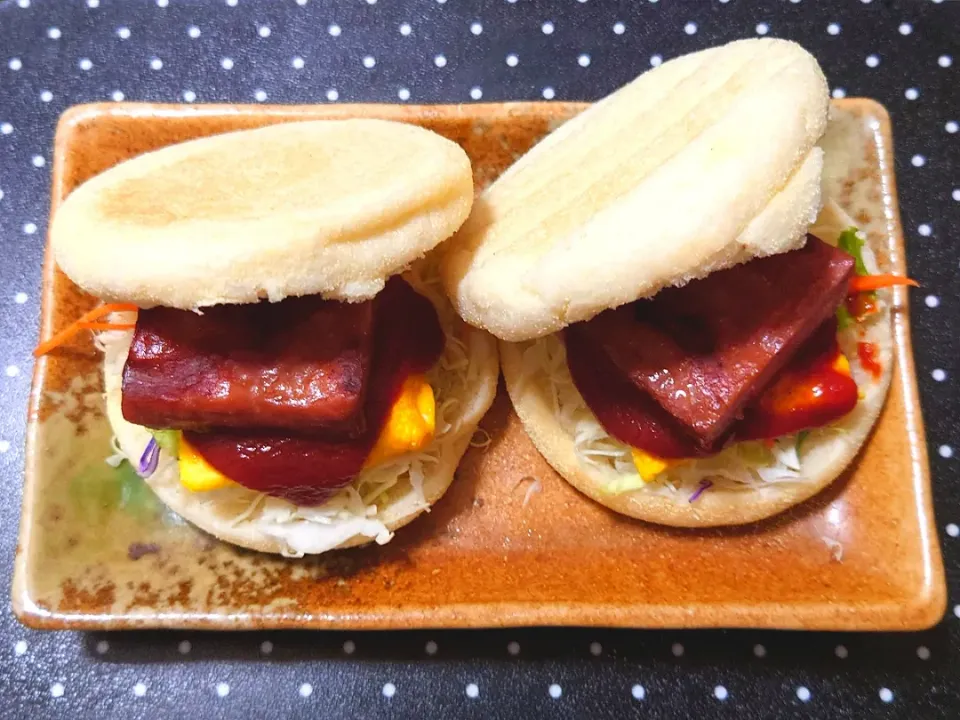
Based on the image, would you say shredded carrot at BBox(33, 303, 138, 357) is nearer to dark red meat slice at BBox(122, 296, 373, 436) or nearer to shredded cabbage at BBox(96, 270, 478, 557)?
shredded cabbage at BBox(96, 270, 478, 557)

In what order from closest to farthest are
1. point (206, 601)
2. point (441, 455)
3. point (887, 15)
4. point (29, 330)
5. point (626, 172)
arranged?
point (626, 172) < point (206, 601) < point (441, 455) < point (29, 330) < point (887, 15)

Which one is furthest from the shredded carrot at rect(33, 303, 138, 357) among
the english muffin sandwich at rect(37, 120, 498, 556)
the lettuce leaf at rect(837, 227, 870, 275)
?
the lettuce leaf at rect(837, 227, 870, 275)

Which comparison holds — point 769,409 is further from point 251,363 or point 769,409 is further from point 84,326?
point 84,326

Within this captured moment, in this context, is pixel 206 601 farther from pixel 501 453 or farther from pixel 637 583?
pixel 637 583

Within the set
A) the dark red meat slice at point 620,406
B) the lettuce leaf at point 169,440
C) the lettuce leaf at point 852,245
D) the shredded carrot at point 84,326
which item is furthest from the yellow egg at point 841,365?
the shredded carrot at point 84,326

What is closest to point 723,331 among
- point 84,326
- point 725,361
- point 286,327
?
point 725,361

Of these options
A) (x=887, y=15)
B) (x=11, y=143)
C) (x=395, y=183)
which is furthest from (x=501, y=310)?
(x=887, y=15)
